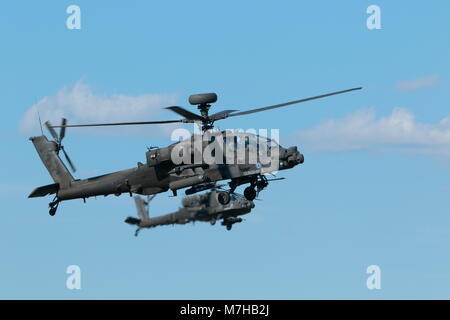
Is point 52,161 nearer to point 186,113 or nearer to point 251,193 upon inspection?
point 186,113

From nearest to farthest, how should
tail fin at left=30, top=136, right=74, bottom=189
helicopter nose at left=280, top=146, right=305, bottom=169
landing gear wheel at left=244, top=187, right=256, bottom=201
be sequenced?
helicopter nose at left=280, top=146, right=305, bottom=169 → landing gear wheel at left=244, top=187, right=256, bottom=201 → tail fin at left=30, top=136, right=74, bottom=189

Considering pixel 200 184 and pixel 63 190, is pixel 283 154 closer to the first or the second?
pixel 200 184

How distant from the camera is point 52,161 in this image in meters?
61.7

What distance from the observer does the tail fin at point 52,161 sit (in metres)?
60.2

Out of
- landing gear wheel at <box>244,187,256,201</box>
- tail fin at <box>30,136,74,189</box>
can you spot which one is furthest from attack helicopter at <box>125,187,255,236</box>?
landing gear wheel at <box>244,187,256,201</box>

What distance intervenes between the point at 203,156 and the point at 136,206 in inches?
496

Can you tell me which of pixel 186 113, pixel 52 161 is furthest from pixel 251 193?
pixel 52 161

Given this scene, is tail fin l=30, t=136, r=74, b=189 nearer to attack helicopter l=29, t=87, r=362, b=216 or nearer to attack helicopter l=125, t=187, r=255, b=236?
attack helicopter l=29, t=87, r=362, b=216

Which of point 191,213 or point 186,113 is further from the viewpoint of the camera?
point 191,213

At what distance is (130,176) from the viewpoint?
56656 mm

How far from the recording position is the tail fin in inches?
2372

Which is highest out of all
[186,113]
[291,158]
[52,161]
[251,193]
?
[186,113]

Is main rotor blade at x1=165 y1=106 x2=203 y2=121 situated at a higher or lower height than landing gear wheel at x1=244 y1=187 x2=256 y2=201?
higher
